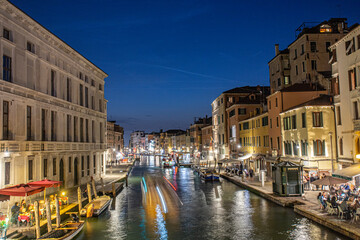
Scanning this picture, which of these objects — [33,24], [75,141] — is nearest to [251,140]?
[75,141]

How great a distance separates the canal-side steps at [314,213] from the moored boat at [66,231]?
1457cm

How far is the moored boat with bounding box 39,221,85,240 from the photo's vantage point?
17.3 metres

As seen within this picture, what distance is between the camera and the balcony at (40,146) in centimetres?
2275

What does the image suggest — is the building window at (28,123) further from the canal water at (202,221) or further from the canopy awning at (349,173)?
the canopy awning at (349,173)

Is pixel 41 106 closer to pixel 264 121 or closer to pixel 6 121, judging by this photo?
pixel 6 121

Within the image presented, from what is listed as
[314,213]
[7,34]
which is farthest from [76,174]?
[314,213]

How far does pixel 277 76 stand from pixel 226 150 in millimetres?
22903

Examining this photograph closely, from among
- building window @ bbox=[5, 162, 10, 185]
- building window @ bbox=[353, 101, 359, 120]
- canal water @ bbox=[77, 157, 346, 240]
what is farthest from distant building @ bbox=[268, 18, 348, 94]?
building window @ bbox=[5, 162, 10, 185]

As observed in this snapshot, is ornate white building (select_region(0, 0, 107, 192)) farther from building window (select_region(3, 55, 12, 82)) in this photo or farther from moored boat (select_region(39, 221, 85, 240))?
moored boat (select_region(39, 221, 85, 240))

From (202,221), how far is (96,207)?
815 centimetres

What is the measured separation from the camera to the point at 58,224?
19.6 meters

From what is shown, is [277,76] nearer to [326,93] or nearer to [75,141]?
[326,93]

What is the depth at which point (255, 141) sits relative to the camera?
5188 centimetres

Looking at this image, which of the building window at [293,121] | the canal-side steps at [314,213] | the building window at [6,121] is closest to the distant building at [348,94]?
the canal-side steps at [314,213]
